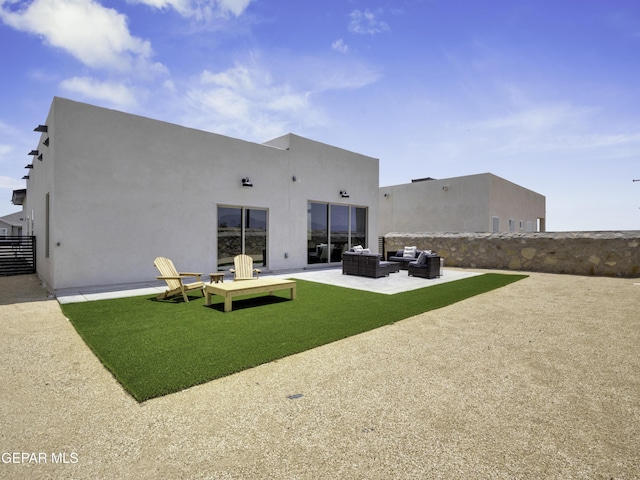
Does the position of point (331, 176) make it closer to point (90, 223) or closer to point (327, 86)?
point (327, 86)

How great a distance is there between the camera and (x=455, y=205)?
18.6 meters

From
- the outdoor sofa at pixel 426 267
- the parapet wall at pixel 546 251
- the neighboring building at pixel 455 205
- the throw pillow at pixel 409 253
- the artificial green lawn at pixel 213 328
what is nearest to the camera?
the artificial green lawn at pixel 213 328

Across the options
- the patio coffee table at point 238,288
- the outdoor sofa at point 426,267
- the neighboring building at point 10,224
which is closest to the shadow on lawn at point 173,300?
the patio coffee table at point 238,288

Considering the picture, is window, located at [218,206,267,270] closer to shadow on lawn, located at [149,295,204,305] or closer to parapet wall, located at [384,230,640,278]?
shadow on lawn, located at [149,295,204,305]

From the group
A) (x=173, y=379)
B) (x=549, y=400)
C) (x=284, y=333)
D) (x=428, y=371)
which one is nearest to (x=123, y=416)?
(x=173, y=379)

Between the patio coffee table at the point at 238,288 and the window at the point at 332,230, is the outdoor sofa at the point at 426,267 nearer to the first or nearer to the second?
the window at the point at 332,230

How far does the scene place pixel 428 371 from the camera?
10.4ft

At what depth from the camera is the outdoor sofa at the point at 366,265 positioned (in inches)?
363

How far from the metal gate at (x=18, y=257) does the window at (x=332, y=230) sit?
9777 millimetres

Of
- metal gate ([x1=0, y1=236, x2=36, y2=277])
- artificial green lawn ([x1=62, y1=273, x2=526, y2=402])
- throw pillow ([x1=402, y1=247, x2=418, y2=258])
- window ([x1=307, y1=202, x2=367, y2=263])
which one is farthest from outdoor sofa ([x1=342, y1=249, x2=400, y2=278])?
metal gate ([x1=0, y1=236, x2=36, y2=277])

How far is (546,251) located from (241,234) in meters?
10.7

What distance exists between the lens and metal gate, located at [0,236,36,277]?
35.2 ft

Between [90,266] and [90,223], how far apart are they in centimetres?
99

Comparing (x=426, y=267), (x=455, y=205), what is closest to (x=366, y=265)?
(x=426, y=267)
